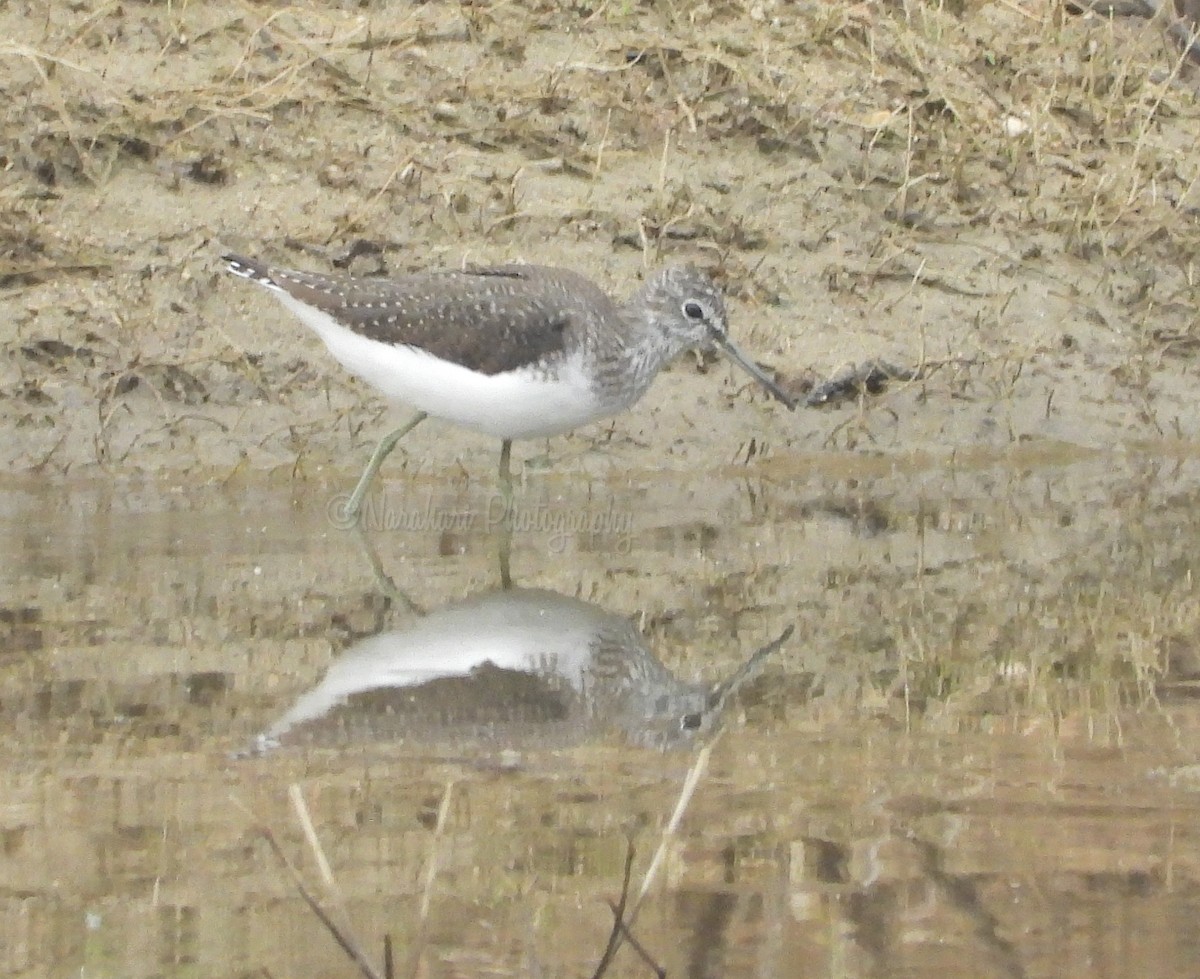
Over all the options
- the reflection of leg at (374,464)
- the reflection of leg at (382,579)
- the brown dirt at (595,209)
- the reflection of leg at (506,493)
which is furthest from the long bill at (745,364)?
the reflection of leg at (382,579)

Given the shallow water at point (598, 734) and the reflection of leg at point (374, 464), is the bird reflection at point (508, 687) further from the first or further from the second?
the reflection of leg at point (374, 464)

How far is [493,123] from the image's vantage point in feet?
28.9

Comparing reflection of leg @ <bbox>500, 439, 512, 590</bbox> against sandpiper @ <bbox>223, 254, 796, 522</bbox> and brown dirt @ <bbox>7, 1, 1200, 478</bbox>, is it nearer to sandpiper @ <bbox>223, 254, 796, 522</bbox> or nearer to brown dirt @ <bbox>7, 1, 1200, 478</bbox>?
sandpiper @ <bbox>223, 254, 796, 522</bbox>

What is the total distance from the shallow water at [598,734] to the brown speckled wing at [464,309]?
0.61 m

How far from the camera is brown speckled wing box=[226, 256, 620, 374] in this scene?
6.79 m

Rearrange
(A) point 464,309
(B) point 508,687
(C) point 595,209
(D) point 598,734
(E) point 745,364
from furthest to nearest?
(C) point 595,209, (E) point 745,364, (A) point 464,309, (B) point 508,687, (D) point 598,734

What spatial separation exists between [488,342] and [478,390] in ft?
0.52

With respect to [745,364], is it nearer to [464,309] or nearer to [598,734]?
[464,309]

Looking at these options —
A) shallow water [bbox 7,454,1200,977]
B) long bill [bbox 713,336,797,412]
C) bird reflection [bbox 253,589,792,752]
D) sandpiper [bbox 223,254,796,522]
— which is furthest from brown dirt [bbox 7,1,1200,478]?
bird reflection [bbox 253,589,792,752]

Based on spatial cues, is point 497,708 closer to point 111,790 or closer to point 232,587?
point 111,790

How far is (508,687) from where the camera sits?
4.84 metres

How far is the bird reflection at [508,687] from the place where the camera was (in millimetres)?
4500

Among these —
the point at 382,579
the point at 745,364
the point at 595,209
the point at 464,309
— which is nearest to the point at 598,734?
the point at 382,579

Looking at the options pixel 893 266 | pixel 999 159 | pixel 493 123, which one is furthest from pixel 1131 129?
pixel 493 123
